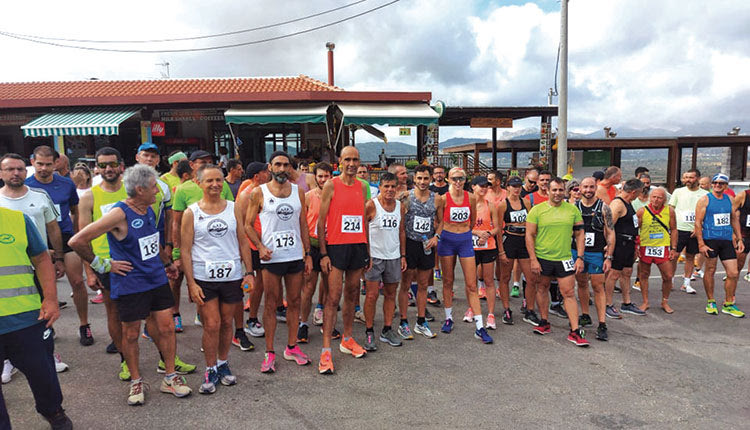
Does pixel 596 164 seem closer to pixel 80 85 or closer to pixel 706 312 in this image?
pixel 706 312

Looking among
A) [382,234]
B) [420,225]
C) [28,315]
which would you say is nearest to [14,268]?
[28,315]

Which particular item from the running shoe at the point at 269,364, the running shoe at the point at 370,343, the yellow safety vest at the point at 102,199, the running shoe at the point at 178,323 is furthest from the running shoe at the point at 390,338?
the yellow safety vest at the point at 102,199

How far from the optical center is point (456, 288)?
279 inches

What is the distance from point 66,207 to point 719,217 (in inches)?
323

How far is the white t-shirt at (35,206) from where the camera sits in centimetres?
353

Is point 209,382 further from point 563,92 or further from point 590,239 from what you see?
point 563,92

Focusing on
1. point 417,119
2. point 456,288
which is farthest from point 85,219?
point 417,119

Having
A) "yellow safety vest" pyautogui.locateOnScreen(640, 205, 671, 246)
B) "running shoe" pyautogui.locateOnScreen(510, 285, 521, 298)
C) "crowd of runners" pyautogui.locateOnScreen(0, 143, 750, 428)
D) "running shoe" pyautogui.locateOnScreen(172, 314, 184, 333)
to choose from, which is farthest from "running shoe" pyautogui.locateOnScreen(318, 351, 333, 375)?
"yellow safety vest" pyautogui.locateOnScreen(640, 205, 671, 246)

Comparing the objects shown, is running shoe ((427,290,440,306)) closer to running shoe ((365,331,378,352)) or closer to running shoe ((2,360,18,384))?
running shoe ((365,331,378,352))

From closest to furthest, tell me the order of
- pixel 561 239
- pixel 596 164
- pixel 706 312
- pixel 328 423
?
pixel 328 423 < pixel 561 239 < pixel 706 312 < pixel 596 164

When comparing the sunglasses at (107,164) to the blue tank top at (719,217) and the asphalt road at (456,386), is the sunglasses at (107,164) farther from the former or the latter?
the blue tank top at (719,217)

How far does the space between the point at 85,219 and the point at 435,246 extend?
11.6 ft

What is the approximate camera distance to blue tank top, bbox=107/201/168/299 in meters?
3.30

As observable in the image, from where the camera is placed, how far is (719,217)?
595 centimetres
